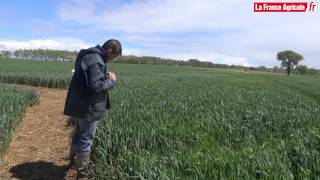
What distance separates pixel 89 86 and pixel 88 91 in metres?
0.17

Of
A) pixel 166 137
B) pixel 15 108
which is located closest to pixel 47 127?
pixel 15 108

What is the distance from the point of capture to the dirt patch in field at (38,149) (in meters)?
7.36

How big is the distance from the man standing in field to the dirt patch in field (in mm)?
794

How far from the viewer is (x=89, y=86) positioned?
641cm

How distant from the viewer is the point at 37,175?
7.21 meters

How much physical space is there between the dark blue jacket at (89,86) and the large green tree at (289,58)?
123171 millimetres

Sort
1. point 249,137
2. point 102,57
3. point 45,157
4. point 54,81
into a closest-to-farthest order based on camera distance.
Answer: point 102,57 < point 249,137 < point 45,157 < point 54,81

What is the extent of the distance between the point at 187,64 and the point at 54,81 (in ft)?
316

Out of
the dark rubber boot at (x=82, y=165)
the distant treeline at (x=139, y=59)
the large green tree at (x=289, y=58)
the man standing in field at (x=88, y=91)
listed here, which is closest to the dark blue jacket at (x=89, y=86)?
the man standing in field at (x=88, y=91)

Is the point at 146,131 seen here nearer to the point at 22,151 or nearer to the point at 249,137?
the point at 249,137

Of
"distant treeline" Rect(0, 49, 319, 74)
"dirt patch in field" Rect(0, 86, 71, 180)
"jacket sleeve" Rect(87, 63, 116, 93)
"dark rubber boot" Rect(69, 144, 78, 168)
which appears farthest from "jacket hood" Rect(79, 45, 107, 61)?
"distant treeline" Rect(0, 49, 319, 74)

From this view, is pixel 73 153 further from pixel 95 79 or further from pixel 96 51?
pixel 96 51

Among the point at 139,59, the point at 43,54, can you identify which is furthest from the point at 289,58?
the point at 43,54

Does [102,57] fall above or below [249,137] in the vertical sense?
above
